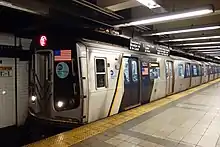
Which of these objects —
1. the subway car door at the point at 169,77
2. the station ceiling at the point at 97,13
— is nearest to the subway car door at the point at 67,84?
the station ceiling at the point at 97,13

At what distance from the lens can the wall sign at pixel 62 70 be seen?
14.8 feet

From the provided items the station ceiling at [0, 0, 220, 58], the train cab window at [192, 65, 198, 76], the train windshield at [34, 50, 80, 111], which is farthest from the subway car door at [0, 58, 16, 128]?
the train cab window at [192, 65, 198, 76]

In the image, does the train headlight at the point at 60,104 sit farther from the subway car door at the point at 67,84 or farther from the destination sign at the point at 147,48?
the destination sign at the point at 147,48

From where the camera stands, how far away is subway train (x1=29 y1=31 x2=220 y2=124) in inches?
173

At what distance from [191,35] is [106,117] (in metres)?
4.70

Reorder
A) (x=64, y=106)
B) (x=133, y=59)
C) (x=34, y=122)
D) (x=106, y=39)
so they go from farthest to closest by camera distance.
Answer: (x=106, y=39), (x=133, y=59), (x=34, y=122), (x=64, y=106)

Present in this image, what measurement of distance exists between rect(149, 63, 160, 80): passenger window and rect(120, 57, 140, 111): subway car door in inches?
42.6

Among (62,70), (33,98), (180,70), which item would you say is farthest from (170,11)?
(180,70)

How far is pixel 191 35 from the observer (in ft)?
24.9

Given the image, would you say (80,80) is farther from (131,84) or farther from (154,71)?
(154,71)

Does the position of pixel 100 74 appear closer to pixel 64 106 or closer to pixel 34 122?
pixel 64 106

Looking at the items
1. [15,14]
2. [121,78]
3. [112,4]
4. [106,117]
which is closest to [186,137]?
[106,117]

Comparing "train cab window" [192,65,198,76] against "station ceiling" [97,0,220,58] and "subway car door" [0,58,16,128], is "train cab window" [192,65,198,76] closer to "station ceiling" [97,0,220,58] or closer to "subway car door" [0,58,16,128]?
"station ceiling" [97,0,220,58]

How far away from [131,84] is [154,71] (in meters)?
1.85
